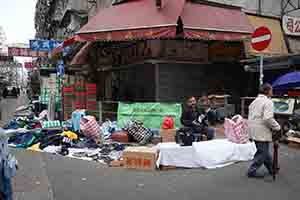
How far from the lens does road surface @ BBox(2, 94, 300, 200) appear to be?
5.70 m

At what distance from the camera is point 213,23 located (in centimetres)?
1199

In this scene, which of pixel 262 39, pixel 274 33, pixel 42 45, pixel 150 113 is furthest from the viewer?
pixel 42 45

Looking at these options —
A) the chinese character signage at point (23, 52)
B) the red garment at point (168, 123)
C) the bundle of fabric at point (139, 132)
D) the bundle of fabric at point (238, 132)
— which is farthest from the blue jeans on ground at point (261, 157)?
the chinese character signage at point (23, 52)

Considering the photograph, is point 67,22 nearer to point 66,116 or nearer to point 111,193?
point 66,116

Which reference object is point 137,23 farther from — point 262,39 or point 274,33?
point 274,33

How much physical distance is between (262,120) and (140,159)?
2.72 metres

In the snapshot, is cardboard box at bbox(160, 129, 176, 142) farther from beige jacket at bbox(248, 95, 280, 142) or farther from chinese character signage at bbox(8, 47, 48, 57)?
chinese character signage at bbox(8, 47, 48, 57)

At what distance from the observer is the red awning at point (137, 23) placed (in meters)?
11.0

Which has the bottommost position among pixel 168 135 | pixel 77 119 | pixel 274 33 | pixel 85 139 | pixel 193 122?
pixel 85 139

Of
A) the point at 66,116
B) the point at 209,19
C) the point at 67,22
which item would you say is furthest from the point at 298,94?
the point at 67,22

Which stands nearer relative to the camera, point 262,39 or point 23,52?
point 262,39

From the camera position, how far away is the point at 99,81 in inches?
760

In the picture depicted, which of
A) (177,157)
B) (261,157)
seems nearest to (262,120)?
(261,157)

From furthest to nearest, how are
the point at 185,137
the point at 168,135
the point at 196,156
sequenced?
the point at 168,135 → the point at 185,137 → the point at 196,156
